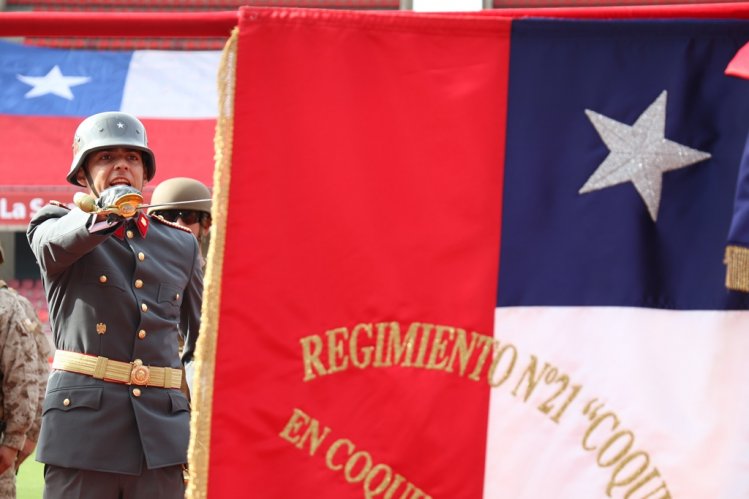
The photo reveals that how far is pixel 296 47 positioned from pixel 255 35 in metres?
0.08

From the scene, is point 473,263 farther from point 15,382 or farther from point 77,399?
point 15,382

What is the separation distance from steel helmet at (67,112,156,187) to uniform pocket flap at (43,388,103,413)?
656 millimetres

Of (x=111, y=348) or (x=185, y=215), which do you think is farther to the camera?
(x=185, y=215)

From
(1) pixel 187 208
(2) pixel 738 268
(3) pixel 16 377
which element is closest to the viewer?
(2) pixel 738 268

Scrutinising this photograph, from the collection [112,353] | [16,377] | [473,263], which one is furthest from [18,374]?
[473,263]

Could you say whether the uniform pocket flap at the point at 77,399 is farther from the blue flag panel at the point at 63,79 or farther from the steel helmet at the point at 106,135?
the blue flag panel at the point at 63,79

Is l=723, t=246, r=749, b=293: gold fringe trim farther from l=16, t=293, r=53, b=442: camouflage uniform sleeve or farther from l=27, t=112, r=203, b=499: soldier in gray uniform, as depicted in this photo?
l=16, t=293, r=53, b=442: camouflage uniform sleeve

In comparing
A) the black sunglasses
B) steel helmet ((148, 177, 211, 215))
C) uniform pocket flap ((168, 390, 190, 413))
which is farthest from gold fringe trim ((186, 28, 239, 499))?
steel helmet ((148, 177, 211, 215))

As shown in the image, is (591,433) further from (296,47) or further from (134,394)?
(134,394)

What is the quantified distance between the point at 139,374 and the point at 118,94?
2475 mm

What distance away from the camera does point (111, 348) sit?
3193 mm

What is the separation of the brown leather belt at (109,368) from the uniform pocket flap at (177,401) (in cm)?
7

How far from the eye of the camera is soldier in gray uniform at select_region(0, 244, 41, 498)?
4.08 m

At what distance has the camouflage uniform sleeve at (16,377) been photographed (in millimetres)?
4078
